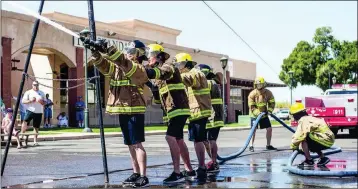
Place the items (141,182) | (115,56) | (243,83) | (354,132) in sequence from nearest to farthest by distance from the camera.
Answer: (115,56) < (141,182) < (354,132) < (243,83)

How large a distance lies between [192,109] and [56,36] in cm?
2219

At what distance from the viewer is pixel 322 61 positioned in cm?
5531

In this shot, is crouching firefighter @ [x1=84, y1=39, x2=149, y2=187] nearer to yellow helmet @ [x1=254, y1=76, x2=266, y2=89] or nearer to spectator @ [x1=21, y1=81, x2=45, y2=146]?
yellow helmet @ [x1=254, y1=76, x2=266, y2=89]

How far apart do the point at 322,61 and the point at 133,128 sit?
167ft

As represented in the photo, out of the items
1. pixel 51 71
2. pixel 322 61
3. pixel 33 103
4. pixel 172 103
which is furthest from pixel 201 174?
pixel 322 61

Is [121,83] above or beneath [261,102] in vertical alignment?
above

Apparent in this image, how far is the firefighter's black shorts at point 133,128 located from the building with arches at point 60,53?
37.4ft

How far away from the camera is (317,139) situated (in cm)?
892

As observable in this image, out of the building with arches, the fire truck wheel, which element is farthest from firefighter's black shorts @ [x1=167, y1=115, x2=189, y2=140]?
the fire truck wheel

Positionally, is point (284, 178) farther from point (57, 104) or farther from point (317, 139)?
point (57, 104)

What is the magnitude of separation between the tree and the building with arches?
30.7ft

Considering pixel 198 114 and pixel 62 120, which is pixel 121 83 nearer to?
pixel 198 114

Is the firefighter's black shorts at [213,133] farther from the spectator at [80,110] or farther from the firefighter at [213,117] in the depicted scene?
the spectator at [80,110]

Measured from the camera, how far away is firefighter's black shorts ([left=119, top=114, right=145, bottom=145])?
6676 millimetres
